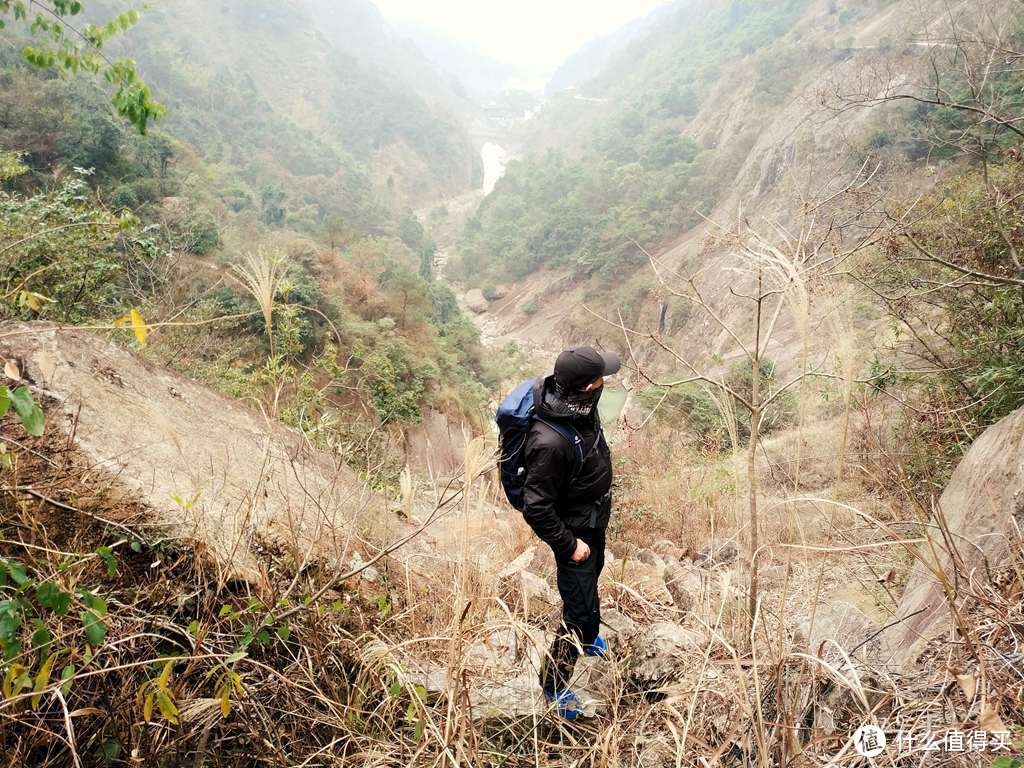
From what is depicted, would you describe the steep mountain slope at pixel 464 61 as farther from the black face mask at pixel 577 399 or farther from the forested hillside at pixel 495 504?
the black face mask at pixel 577 399

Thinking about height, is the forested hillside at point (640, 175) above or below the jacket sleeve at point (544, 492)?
below

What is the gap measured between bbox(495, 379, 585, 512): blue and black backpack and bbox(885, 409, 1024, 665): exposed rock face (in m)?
1.25

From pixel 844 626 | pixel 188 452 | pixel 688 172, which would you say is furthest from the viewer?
pixel 688 172

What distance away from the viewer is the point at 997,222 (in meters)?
4.08

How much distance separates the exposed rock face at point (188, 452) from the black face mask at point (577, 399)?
0.84 meters

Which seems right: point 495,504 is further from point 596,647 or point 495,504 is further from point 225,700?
point 225,700

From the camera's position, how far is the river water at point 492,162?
70.1 metres

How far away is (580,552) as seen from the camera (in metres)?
2.12

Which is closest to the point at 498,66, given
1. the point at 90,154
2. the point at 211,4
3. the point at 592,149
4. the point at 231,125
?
the point at 211,4

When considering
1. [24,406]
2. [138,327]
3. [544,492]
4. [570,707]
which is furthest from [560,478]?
[24,406]

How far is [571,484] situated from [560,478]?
0.10m

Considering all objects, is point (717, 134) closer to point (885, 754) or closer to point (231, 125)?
point (231, 125)

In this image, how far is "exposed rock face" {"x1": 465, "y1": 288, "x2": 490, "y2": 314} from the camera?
39.3 m

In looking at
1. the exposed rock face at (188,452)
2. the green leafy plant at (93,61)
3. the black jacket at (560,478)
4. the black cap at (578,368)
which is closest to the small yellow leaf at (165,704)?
the exposed rock face at (188,452)
